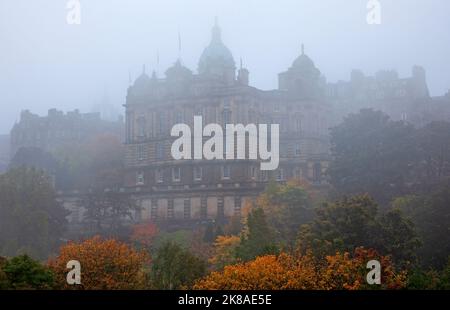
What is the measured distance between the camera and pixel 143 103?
314ft

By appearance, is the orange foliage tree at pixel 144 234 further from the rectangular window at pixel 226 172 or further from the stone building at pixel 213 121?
the rectangular window at pixel 226 172

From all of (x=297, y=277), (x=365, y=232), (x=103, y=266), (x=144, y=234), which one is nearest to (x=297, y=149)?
(x=144, y=234)

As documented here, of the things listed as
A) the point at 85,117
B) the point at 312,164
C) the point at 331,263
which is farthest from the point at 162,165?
the point at 331,263

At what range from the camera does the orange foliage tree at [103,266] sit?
41.0 metres

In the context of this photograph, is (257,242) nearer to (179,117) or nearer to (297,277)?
(297,277)

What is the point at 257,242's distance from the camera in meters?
48.7

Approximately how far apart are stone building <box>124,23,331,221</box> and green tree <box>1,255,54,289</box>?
43.3 meters

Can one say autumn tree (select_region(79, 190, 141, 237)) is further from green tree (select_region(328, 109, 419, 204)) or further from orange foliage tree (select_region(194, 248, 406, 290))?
orange foliage tree (select_region(194, 248, 406, 290))

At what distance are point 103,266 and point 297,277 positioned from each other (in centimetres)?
1013

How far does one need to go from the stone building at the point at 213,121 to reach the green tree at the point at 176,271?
3610 centimetres
